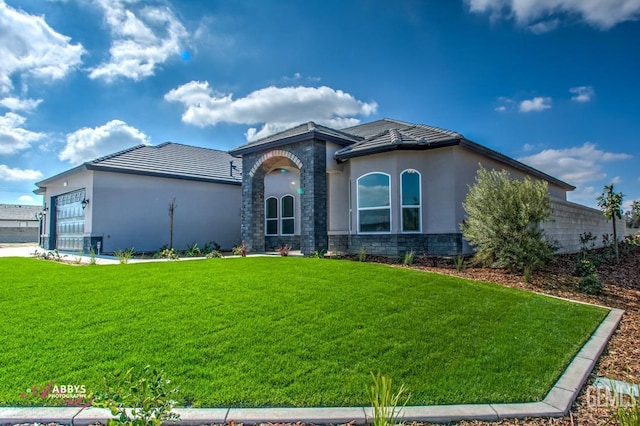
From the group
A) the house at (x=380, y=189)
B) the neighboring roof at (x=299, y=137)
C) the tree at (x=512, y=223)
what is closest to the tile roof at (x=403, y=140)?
the house at (x=380, y=189)

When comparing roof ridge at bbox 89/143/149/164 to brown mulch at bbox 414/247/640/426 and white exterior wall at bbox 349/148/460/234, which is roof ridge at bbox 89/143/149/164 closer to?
white exterior wall at bbox 349/148/460/234

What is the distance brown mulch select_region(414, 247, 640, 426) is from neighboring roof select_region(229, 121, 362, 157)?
5831 mm

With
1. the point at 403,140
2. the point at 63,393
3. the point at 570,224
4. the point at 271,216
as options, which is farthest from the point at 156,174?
the point at 570,224

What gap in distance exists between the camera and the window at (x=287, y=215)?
59.0ft

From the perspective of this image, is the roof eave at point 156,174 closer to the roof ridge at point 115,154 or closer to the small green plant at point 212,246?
the roof ridge at point 115,154

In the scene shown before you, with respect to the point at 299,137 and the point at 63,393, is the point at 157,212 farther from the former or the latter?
the point at 63,393

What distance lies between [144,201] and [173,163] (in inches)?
115

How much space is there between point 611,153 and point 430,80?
8155mm

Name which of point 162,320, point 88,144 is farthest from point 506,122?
point 88,144

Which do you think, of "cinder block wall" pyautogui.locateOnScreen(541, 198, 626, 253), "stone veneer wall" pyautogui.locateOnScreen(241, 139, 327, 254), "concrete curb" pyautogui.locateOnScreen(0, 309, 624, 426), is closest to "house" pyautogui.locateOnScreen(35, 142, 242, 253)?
"stone veneer wall" pyautogui.locateOnScreen(241, 139, 327, 254)

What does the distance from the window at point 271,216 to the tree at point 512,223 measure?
10.7 m

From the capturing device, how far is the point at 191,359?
4152 millimetres

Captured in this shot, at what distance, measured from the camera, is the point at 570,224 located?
15180mm

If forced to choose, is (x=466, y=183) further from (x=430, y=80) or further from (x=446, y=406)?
(x=446, y=406)
